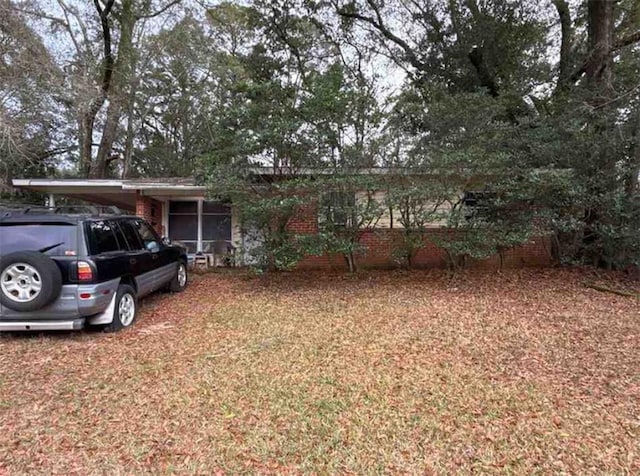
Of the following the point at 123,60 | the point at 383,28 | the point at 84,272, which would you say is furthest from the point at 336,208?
the point at 123,60

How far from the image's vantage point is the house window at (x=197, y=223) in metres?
11.4

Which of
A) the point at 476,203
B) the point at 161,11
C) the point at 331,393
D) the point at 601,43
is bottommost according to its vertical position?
the point at 331,393

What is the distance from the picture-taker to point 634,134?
746 cm

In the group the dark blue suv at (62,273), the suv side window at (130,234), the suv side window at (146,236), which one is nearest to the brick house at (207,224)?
the suv side window at (146,236)

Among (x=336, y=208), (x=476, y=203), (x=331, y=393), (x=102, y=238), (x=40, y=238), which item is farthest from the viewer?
(x=476, y=203)

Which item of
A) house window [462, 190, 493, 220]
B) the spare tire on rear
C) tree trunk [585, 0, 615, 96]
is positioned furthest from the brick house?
the spare tire on rear

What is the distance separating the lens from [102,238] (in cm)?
491

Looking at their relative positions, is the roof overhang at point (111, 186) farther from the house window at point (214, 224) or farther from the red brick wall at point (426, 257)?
the red brick wall at point (426, 257)

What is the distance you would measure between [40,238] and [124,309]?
139 cm

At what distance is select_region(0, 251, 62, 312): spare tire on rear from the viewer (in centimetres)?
412

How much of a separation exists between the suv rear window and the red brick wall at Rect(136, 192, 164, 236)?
5.81m

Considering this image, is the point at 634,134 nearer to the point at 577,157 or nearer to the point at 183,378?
the point at 577,157

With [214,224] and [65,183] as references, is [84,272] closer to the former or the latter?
[65,183]

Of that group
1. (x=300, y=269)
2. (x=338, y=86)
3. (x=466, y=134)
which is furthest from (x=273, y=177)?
(x=466, y=134)
